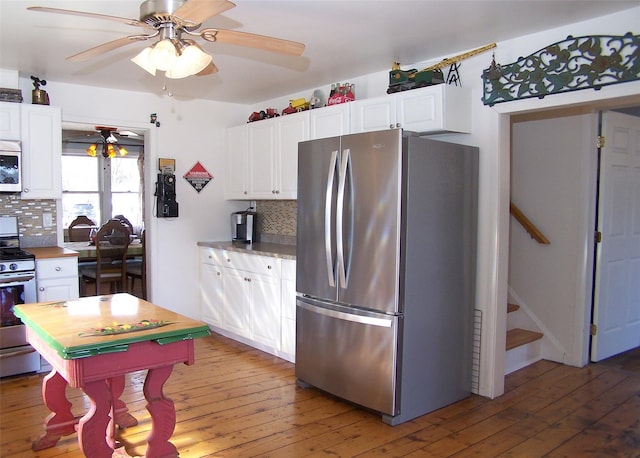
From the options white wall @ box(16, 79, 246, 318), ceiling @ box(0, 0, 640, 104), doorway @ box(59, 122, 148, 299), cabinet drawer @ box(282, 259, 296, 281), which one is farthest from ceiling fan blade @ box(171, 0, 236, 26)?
doorway @ box(59, 122, 148, 299)

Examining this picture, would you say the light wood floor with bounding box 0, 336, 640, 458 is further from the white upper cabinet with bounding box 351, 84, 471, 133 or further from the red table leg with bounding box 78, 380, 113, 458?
the white upper cabinet with bounding box 351, 84, 471, 133

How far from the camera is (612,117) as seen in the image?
13.7 feet

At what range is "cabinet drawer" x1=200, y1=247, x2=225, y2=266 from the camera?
16.0 ft

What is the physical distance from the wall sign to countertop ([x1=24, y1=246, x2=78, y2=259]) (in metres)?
1.40

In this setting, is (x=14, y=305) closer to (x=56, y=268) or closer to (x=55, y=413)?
(x=56, y=268)

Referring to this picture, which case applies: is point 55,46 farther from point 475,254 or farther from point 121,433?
point 475,254

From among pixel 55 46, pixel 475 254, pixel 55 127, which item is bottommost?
pixel 475 254

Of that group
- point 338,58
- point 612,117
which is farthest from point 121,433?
point 612,117

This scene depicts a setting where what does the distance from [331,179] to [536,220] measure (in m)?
2.20

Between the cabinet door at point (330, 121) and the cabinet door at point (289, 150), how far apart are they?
0.09 metres

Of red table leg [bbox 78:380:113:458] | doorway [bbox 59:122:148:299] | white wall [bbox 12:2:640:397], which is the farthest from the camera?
doorway [bbox 59:122:148:299]

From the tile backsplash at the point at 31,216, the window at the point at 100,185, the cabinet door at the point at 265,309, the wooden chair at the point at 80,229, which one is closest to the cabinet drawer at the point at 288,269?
the cabinet door at the point at 265,309

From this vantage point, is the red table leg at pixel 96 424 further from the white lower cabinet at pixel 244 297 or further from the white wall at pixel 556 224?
the white wall at pixel 556 224

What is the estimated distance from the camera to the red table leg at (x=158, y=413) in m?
2.42
